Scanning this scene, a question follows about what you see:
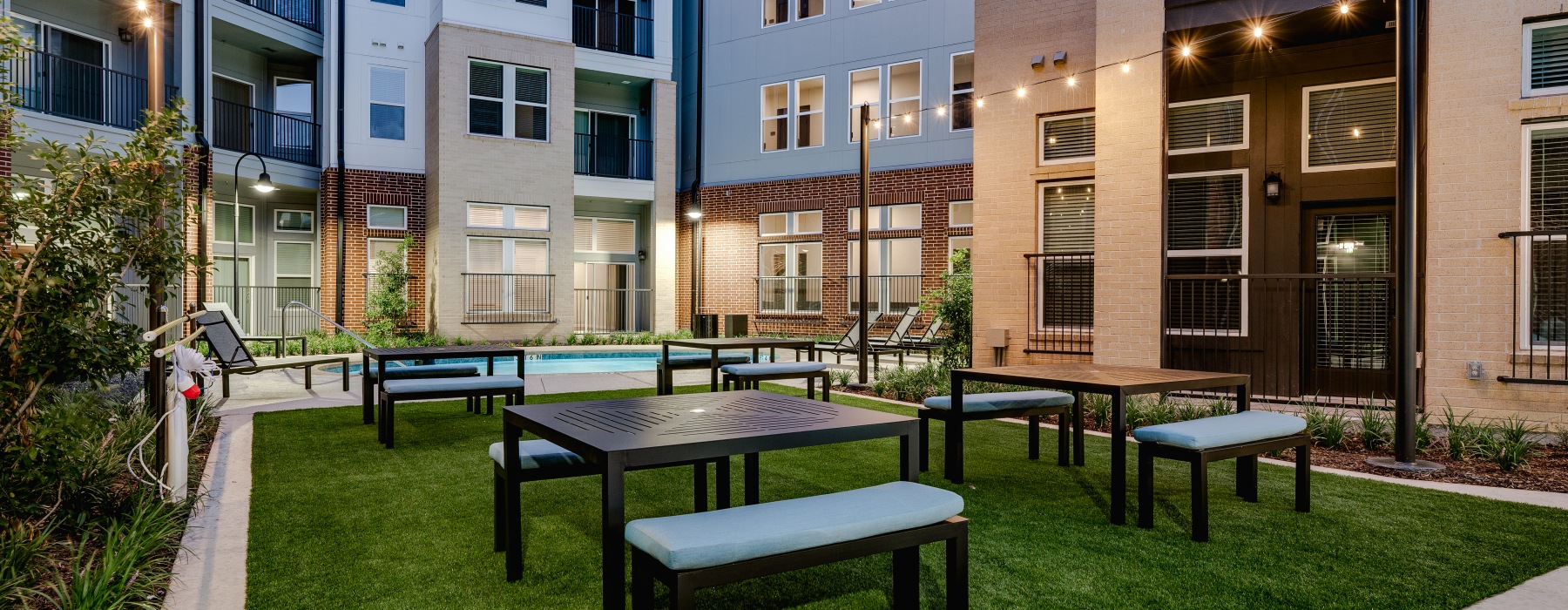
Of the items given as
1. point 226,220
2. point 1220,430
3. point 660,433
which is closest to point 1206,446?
point 1220,430

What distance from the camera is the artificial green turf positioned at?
3027 millimetres

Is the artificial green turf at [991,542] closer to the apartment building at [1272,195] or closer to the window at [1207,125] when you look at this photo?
the apartment building at [1272,195]

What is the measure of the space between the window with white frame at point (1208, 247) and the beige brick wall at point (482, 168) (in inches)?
501

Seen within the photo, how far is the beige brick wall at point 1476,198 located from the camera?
6.55 metres

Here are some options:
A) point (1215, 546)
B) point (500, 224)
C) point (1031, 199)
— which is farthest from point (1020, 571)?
point (500, 224)

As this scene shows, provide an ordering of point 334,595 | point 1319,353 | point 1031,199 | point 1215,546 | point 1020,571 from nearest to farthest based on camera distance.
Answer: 1. point 334,595
2. point 1020,571
3. point 1215,546
4. point 1319,353
5. point 1031,199

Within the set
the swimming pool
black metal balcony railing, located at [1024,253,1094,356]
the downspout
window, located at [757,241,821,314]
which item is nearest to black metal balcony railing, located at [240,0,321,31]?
the downspout

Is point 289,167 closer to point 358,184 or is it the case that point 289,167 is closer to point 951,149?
point 358,184

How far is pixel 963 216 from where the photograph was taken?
57.0 feet

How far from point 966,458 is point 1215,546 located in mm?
2046

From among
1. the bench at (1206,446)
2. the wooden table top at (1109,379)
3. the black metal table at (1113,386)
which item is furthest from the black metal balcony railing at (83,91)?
the bench at (1206,446)

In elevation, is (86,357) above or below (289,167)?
below

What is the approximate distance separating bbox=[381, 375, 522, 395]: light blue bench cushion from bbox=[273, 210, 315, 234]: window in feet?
47.8

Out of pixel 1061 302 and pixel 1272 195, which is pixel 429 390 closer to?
pixel 1061 302
